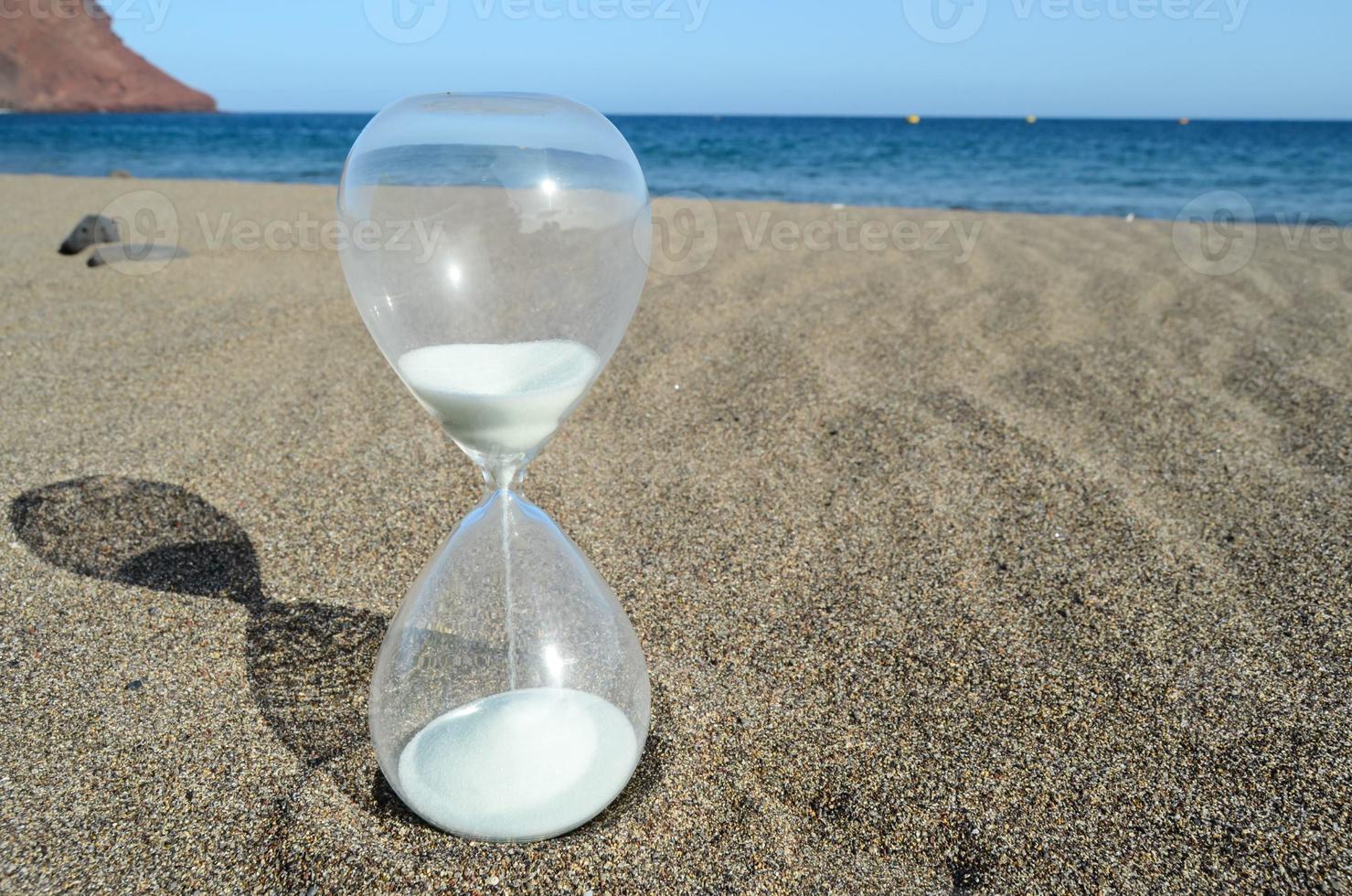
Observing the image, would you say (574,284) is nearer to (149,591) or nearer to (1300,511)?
(149,591)

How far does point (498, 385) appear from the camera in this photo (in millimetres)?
1330

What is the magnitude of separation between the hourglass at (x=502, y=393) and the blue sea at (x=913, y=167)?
10.9 meters

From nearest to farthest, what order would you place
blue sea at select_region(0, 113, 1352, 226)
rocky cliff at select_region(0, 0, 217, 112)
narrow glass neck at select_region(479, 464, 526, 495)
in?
narrow glass neck at select_region(479, 464, 526, 495)
blue sea at select_region(0, 113, 1352, 226)
rocky cliff at select_region(0, 0, 217, 112)

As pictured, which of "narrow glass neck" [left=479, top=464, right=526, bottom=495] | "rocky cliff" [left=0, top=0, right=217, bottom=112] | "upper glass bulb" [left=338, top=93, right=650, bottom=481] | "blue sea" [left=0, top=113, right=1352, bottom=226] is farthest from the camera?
"rocky cliff" [left=0, top=0, right=217, bottom=112]

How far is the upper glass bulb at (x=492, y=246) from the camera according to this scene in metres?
1.28

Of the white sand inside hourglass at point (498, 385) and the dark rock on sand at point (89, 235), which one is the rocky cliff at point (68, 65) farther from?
the white sand inside hourglass at point (498, 385)

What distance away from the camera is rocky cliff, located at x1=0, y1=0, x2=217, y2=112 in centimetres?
6147

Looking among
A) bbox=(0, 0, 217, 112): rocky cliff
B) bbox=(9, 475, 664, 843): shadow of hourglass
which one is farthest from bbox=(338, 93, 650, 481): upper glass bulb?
bbox=(0, 0, 217, 112): rocky cliff

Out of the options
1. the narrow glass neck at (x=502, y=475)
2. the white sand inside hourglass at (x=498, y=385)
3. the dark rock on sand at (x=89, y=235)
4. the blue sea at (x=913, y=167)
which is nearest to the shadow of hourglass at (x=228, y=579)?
the narrow glass neck at (x=502, y=475)

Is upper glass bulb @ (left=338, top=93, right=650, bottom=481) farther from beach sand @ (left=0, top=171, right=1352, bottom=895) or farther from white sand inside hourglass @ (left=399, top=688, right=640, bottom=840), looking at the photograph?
beach sand @ (left=0, top=171, right=1352, bottom=895)

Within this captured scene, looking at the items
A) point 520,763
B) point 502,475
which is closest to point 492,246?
point 502,475

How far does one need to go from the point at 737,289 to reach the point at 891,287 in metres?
0.84

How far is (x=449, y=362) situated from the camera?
1.35 metres

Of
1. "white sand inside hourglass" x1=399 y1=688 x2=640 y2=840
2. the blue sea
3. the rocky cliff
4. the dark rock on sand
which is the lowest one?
the rocky cliff
